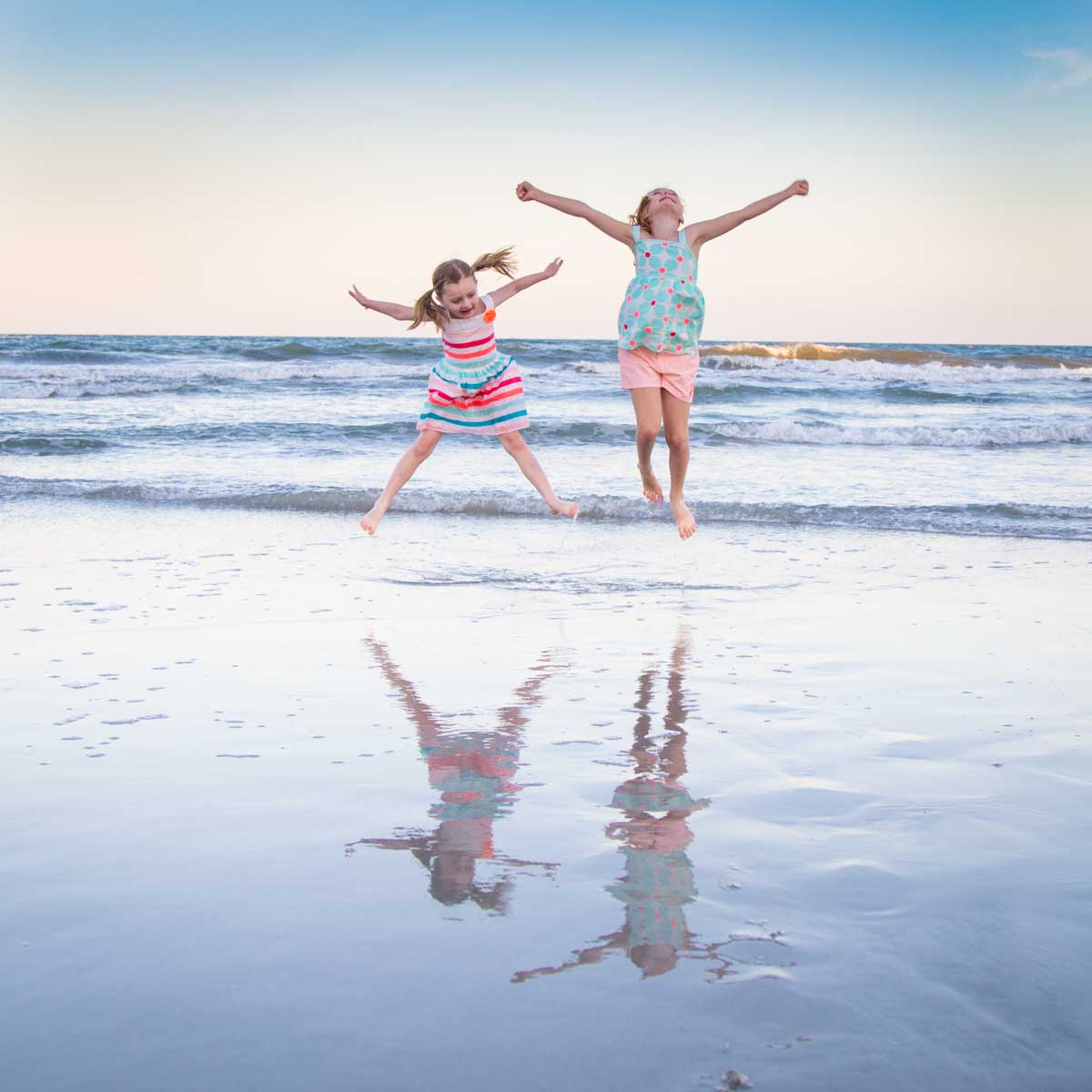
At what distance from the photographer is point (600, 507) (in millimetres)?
11477

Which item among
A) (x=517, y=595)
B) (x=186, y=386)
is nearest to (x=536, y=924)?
(x=517, y=595)

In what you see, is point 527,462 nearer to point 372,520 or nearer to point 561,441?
point 372,520

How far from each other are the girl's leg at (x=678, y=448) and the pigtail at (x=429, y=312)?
1.46m

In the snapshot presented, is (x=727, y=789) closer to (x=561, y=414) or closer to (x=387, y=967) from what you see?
(x=387, y=967)

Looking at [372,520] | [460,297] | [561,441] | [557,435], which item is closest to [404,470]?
Result: [372,520]

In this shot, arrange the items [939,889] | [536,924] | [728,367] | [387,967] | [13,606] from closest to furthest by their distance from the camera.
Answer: [387,967], [536,924], [939,889], [13,606], [728,367]

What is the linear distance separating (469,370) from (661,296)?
1266 millimetres

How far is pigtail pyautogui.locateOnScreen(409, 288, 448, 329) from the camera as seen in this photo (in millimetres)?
7074

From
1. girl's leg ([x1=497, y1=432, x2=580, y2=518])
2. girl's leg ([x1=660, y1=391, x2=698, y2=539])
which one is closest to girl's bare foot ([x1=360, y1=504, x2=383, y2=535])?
girl's leg ([x1=497, y1=432, x2=580, y2=518])

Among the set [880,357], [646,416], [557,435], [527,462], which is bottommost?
[557,435]

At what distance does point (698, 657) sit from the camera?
5.58 meters

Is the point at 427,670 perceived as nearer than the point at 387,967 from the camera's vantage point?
No

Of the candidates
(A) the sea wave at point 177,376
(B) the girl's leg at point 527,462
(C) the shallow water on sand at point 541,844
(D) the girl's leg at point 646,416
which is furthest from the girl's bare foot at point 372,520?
(A) the sea wave at point 177,376

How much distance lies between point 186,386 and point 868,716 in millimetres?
23634
